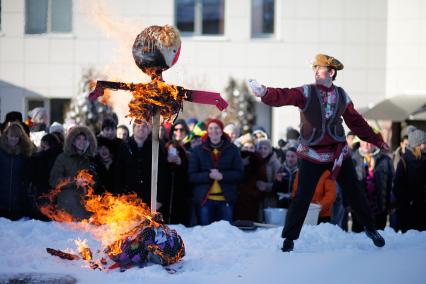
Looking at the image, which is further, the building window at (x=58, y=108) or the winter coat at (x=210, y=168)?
the building window at (x=58, y=108)

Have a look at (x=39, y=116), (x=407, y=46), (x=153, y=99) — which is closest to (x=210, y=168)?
(x=153, y=99)

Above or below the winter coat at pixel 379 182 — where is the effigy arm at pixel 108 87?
above

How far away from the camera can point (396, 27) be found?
695 inches

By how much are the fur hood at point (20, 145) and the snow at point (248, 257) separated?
3.31 feet

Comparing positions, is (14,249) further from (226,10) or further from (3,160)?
(226,10)

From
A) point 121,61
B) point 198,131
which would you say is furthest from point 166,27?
point 198,131

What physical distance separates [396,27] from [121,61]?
12.4 meters

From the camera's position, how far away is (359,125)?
7.22 m

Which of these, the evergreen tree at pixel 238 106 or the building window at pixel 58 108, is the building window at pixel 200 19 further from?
the building window at pixel 58 108

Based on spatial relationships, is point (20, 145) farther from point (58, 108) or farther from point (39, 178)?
point (58, 108)

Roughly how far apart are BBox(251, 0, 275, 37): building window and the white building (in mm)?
26

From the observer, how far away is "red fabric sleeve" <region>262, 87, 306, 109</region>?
6562mm

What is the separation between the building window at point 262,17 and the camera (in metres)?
17.8

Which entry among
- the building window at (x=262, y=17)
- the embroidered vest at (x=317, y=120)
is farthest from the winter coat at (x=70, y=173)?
the building window at (x=262, y=17)
